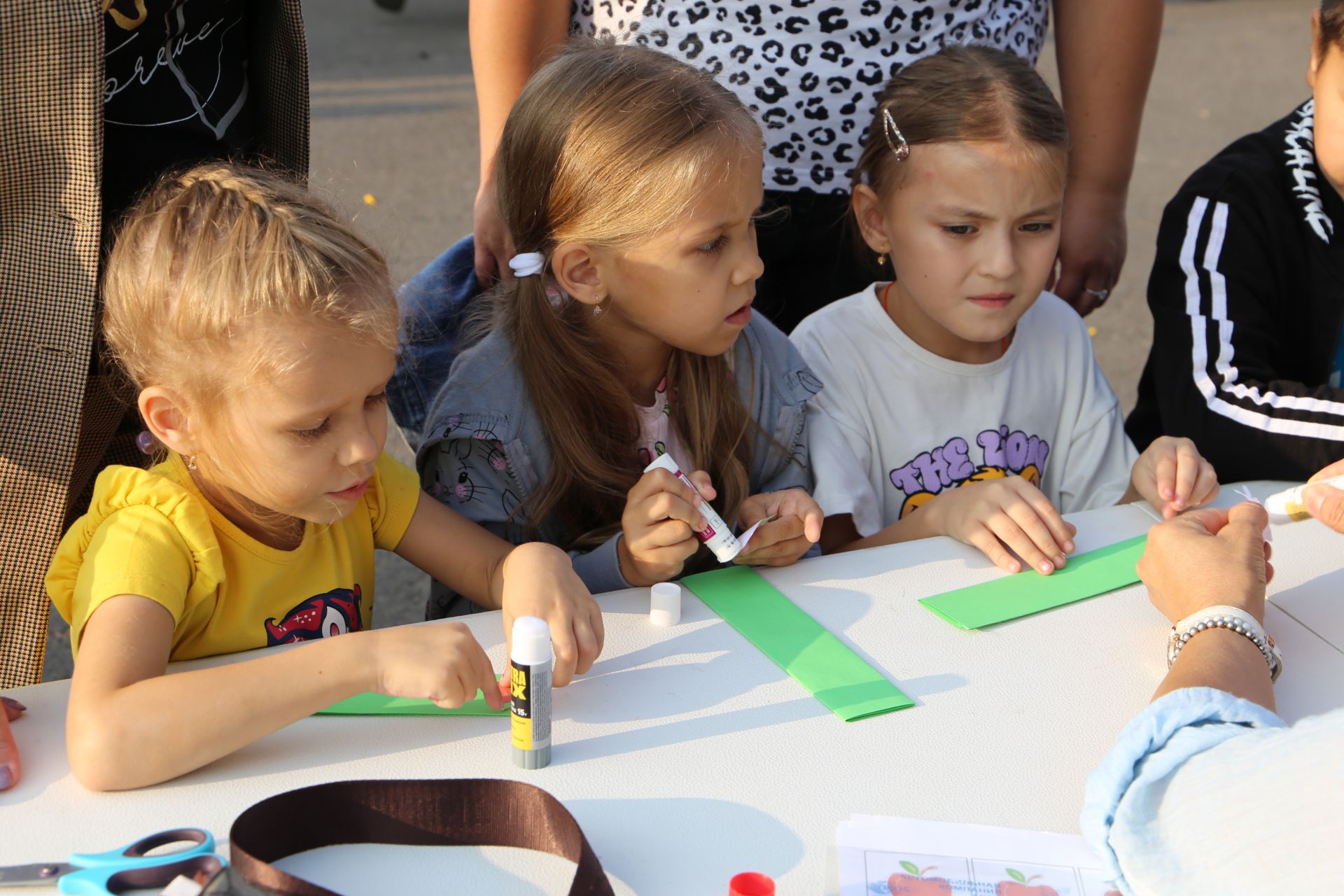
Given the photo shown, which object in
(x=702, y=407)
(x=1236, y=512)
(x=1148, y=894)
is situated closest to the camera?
(x=1148, y=894)

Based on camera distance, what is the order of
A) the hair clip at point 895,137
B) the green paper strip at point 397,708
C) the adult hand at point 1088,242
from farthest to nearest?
the adult hand at point 1088,242 → the hair clip at point 895,137 → the green paper strip at point 397,708

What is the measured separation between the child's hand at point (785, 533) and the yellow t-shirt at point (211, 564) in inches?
16.4

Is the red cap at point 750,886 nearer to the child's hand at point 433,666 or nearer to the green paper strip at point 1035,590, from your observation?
the child's hand at point 433,666

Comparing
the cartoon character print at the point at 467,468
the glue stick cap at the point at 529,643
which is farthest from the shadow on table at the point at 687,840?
the cartoon character print at the point at 467,468

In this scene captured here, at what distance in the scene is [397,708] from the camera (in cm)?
119

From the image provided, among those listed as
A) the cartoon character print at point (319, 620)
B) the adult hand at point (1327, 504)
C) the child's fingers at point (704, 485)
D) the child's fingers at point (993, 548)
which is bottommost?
the cartoon character print at point (319, 620)

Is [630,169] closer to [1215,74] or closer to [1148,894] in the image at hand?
[1148,894]

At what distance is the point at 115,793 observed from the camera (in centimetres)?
106

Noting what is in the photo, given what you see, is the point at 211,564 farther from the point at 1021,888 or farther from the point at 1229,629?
the point at 1229,629

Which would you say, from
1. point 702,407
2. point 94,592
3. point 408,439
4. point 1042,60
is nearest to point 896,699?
point 702,407

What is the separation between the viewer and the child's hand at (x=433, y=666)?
3.76ft

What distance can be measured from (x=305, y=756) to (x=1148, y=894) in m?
0.71

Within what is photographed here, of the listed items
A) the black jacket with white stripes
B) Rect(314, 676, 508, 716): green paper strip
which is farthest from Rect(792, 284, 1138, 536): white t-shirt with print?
Rect(314, 676, 508, 716): green paper strip

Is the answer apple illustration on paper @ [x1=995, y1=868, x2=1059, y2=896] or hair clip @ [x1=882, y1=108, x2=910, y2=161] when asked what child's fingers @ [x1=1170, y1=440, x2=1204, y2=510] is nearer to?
hair clip @ [x1=882, y1=108, x2=910, y2=161]
